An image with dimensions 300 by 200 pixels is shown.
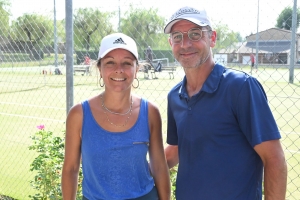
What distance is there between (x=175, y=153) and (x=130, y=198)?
55 centimetres

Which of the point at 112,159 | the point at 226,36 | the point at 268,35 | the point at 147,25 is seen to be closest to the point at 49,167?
the point at 112,159

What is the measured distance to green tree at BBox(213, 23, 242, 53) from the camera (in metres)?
3.66

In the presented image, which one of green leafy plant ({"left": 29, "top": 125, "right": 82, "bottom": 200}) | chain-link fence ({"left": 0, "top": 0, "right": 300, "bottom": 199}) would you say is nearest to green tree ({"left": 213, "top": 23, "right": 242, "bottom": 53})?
chain-link fence ({"left": 0, "top": 0, "right": 300, "bottom": 199})

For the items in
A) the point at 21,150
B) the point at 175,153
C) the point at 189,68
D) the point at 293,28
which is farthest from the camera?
the point at 21,150

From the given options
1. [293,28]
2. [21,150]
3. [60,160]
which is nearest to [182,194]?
[60,160]

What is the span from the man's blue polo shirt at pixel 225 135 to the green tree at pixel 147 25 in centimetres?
253

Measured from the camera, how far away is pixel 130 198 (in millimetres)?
2330

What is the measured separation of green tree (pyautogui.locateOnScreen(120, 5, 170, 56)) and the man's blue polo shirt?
2.53 meters

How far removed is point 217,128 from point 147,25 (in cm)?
332

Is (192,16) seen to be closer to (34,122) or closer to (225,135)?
(225,135)

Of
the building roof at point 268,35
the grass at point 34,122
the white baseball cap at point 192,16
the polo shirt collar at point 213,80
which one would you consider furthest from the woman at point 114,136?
the building roof at point 268,35

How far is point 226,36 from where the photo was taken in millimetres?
3719

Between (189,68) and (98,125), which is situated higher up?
(189,68)

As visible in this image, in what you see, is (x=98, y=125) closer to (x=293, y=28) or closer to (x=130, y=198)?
(x=130, y=198)
